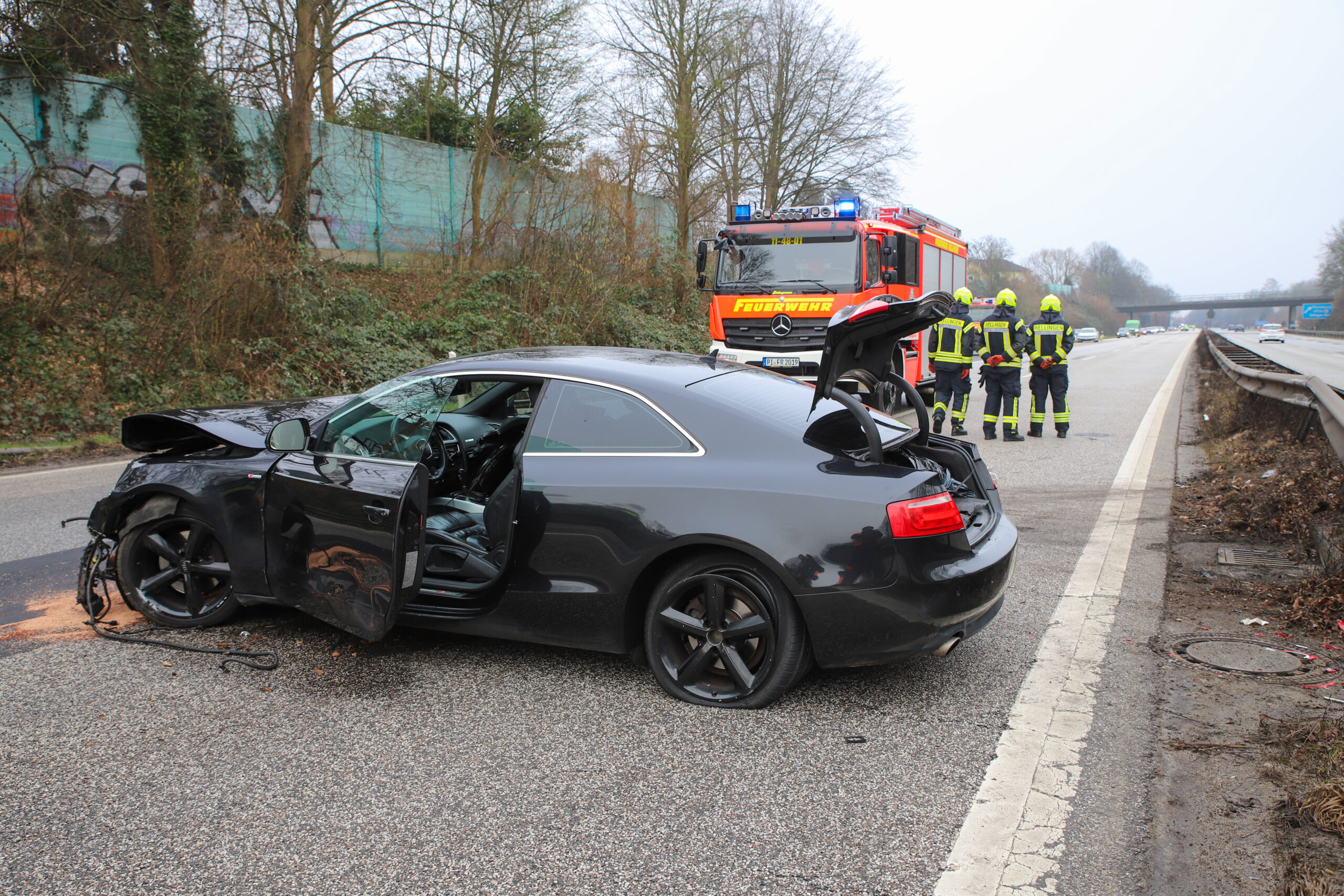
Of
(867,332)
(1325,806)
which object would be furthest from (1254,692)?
(867,332)

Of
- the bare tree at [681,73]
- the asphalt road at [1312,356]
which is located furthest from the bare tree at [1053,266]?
the bare tree at [681,73]

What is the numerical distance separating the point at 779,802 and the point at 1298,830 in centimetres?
151

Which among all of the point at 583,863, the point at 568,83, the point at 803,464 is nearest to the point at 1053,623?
the point at 803,464

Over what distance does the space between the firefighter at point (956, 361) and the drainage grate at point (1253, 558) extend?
5.86 m

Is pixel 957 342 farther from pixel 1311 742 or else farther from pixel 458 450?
pixel 1311 742

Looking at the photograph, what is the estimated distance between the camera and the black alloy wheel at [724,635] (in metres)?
3.49

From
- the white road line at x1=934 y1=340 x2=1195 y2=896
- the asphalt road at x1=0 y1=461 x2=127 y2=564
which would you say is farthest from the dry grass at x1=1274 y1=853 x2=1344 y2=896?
the asphalt road at x1=0 y1=461 x2=127 y2=564

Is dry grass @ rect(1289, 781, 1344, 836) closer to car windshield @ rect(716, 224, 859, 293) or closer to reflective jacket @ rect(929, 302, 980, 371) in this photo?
reflective jacket @ rect(929, 302, 980, 371)

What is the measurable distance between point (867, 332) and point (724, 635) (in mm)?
1401

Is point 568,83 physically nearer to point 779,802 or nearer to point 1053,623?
point 1053,623

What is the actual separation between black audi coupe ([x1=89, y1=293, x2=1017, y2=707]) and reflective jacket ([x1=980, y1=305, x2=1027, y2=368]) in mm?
8142

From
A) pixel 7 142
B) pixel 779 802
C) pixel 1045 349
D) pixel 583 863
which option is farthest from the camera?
pixel 7 142

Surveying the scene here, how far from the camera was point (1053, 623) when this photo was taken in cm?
472

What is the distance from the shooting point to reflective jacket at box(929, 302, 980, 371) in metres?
12.1
